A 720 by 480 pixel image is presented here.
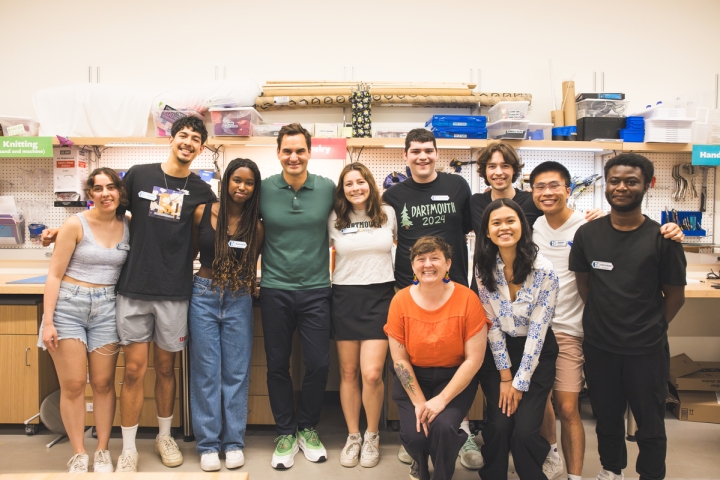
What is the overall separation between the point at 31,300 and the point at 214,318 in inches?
47.0

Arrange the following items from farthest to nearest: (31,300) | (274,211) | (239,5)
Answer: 1. (239,5)
2. (31,300)
3. (274,211)

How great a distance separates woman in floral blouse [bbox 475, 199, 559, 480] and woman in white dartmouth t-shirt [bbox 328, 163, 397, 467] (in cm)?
54

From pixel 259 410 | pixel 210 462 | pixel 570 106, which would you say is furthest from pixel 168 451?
pixel 570 106

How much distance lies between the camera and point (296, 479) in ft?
7.63

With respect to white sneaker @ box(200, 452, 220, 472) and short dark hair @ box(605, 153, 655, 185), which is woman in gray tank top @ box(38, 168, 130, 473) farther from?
short dark hair @ box(605, 153, 655, 185)

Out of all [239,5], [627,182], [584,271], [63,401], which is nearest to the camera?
[627,182]

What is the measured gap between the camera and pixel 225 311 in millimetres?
2412

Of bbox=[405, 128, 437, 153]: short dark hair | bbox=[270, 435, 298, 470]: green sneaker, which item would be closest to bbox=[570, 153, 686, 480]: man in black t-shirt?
bbox=[405, 128, 437, 153]: short dark hair

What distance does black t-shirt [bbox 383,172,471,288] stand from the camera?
7.95ft

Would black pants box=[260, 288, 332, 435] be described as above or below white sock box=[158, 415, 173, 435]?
above

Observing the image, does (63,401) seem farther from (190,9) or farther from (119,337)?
(190,9)

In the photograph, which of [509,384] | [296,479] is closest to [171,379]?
[296,479]

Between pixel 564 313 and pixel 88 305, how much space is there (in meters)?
2.17

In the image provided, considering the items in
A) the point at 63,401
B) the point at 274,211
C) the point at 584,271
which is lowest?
the point at 63,401
